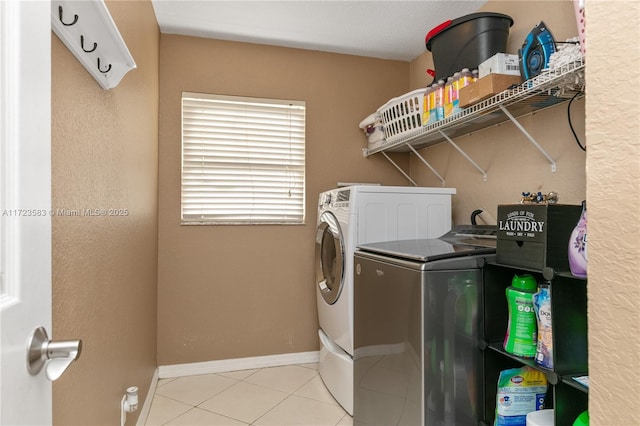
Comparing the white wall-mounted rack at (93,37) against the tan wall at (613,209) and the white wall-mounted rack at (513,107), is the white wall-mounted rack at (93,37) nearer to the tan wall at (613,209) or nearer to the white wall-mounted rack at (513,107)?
the tan wall at (613,209)

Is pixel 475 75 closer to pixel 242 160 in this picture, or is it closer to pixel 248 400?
pixel 242 160

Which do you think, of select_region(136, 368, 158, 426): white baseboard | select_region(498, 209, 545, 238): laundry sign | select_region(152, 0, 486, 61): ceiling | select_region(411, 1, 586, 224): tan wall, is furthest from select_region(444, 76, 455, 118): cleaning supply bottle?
select_region(136, 368, 158, 426): white baseboard

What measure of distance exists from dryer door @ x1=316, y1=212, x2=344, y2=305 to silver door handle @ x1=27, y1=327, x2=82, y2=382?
5.88ft

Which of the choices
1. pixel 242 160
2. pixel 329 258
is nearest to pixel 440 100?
pixel 329 258

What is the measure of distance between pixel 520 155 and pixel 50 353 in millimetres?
2203

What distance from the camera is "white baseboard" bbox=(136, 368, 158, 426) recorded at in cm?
208

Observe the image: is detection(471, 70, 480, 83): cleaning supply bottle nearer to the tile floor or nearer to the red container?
the red container

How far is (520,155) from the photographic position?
6.93 feet

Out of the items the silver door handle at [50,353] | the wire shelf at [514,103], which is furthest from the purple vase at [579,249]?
the silver door handle at [50,353]

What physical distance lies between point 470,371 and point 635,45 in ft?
4.27

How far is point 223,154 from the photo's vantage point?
9.61 feet

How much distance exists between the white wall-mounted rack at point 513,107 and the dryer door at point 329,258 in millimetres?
748

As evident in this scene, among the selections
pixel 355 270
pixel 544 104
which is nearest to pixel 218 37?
pixel 355 270

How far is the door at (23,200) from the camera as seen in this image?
483 mm
